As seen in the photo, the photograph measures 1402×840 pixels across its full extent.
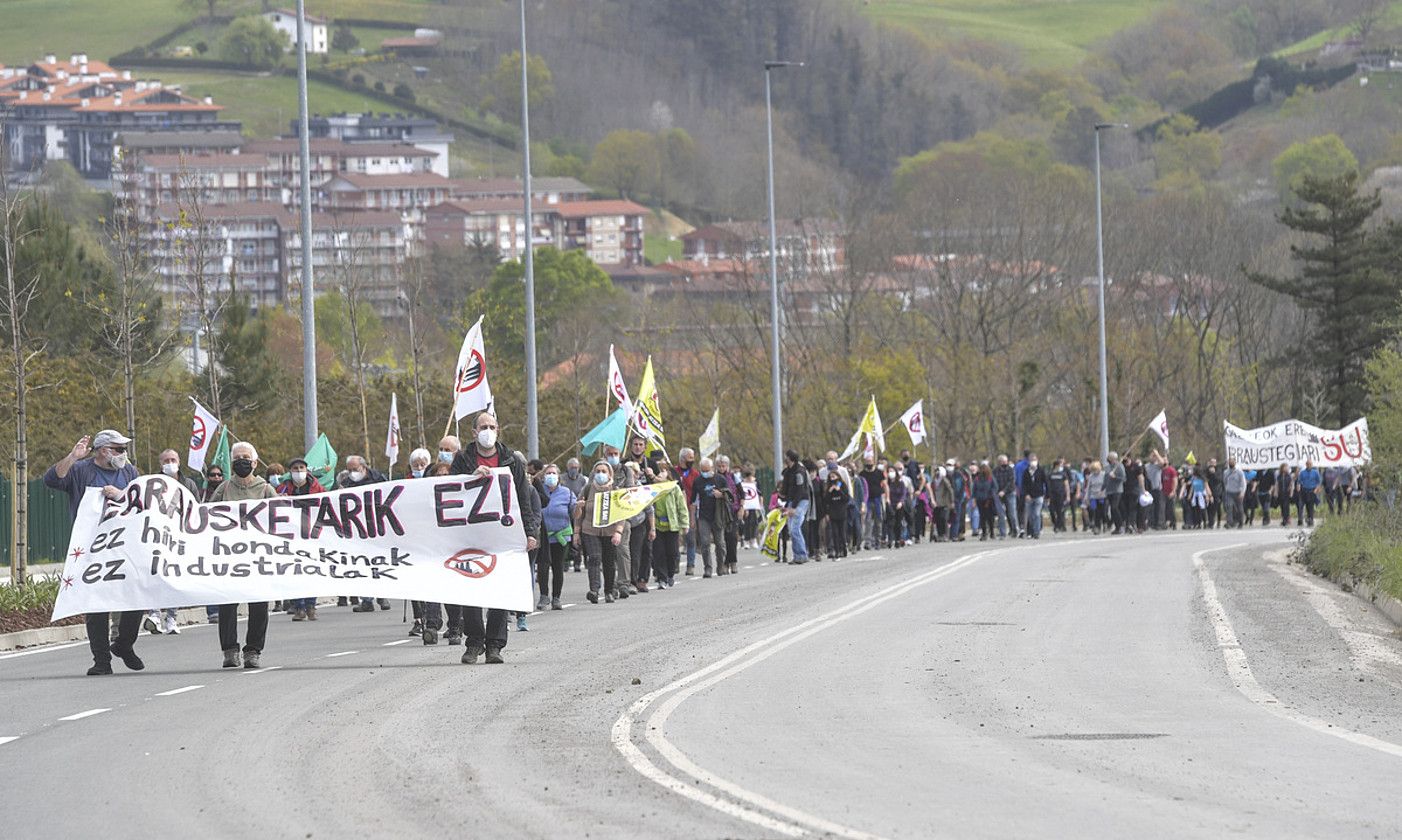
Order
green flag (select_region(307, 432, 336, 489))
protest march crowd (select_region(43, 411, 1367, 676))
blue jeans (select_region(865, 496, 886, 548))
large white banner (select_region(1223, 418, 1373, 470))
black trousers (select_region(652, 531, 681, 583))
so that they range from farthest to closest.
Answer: large white banner (select_region(1223, 418, 1373, 470)) → blue jeans (select_region(865, 496, 886, 548)) → green flag (select_region(307, 432, 336, 489)) → black trousers (select_region(652, 531, 681, 583)) → protest march crowd (select_region(43, 411, 1367, 676))

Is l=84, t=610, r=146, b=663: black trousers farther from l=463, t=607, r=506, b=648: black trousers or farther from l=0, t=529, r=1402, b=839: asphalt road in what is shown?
l=463, t=607, r=506, b=648: black trousers

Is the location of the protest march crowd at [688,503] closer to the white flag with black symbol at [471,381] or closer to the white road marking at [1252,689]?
the white flag with black symbol at [471,381]

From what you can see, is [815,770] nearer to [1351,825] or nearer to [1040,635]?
[1351,825]

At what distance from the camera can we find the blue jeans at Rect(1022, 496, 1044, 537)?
46.1 meters

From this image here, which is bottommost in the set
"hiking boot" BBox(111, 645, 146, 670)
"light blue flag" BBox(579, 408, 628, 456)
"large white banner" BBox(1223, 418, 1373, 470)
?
"hiking boot" BBox(111, 645, 146, 670)

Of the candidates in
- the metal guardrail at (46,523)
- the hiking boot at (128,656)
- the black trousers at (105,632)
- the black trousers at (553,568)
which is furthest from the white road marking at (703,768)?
the metal guardrail at (46,523)

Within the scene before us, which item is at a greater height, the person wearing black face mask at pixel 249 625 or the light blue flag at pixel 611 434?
the light blue flag at pixel 611 434

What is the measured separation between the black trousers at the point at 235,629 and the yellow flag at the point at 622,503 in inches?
324

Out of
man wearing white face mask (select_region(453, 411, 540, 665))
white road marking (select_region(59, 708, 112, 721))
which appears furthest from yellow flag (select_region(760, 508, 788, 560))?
white road marking (select_region(59, 708, 112, 721))

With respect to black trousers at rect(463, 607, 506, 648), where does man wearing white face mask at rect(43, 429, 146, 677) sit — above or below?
above

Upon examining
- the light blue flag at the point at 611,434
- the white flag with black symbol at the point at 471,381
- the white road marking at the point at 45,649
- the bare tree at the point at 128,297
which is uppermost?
the bare tree at the point at 128,297

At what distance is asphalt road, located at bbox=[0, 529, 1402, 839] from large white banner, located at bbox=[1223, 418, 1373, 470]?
27.8 meters

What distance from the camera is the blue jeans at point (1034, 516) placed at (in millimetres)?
46125

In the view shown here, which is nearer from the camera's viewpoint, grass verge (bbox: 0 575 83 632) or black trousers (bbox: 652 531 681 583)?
grass verge (bbox: 0 575 83 632)
